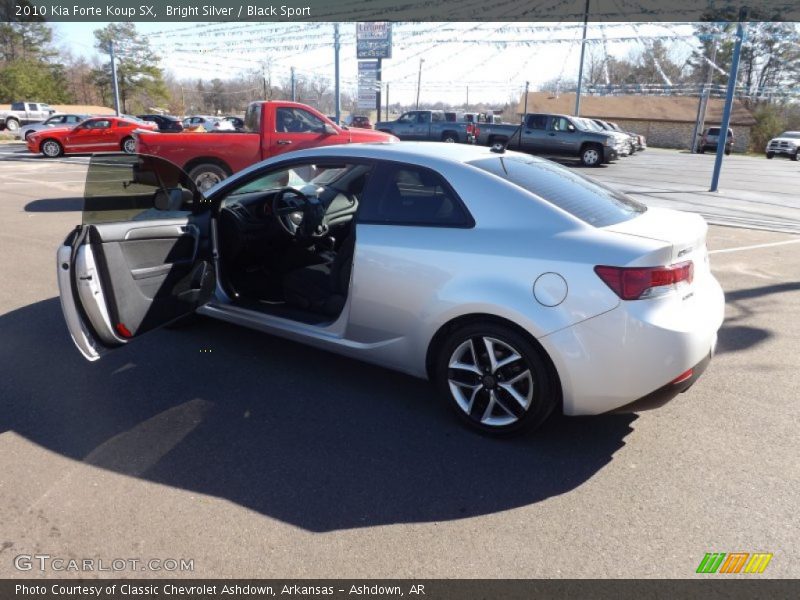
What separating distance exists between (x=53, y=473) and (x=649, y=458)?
308cm

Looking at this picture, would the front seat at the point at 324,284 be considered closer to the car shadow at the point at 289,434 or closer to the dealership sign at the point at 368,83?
the car shadow at the point at 289,434

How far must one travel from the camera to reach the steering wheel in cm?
469

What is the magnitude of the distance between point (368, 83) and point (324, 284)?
3387 cm

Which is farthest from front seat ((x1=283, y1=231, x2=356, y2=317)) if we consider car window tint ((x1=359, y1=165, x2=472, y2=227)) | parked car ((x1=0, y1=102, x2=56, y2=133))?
parked car ((x1=0, y1=102, x2=56, y2=133))

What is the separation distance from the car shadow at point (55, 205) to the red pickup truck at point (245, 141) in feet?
5.33

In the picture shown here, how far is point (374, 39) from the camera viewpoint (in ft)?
118

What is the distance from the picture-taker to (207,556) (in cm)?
246

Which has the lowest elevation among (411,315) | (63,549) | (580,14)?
(63,549)

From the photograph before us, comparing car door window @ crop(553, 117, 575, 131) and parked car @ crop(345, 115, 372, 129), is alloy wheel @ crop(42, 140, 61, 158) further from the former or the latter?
car door window @ crop(553, 117, 575, 131)

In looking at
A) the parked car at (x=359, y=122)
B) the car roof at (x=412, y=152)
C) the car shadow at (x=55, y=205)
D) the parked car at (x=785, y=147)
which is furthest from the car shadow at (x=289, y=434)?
the parked car at (x=785, y=147)

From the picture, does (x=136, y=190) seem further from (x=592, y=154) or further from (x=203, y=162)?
(x=592, y=154)
